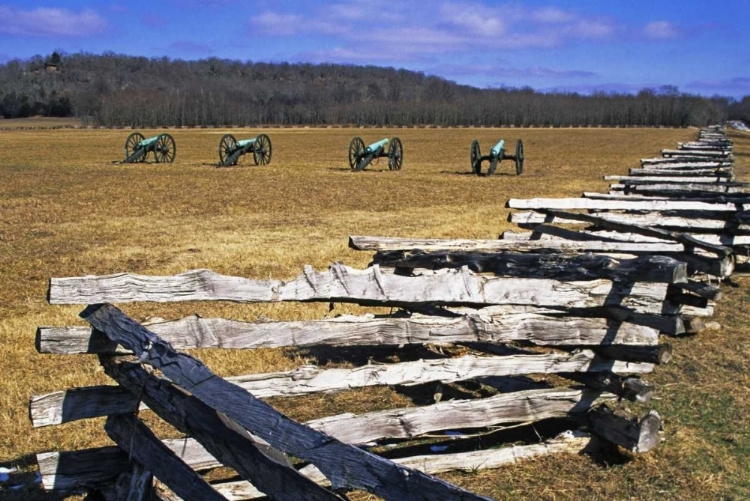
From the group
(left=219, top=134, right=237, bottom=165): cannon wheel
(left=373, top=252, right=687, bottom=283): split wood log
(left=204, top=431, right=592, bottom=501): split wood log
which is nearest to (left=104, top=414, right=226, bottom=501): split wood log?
(left=204, top=431, right=592, bottom=501): split wood log

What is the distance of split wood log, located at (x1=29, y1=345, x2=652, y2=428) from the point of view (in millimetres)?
3650

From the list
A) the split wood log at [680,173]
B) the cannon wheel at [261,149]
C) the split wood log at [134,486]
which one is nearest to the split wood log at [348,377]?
the split wood log at [134,486]

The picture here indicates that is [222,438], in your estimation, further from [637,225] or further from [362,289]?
[637,225]

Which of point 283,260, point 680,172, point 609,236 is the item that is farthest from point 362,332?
point 680,172

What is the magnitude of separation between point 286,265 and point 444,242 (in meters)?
4.67

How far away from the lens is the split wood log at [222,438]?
8.89ft

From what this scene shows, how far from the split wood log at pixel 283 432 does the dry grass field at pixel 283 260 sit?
134 centimetres

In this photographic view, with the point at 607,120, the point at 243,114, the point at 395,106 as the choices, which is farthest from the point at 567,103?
the point at 243,114

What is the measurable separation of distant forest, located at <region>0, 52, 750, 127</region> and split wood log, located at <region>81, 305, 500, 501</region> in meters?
119

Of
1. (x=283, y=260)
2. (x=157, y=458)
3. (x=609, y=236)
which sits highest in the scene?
(x=609, y=236)

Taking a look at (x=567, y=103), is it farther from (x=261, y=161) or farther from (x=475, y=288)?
(x=475, y=288)

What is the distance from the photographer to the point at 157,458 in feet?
11.0

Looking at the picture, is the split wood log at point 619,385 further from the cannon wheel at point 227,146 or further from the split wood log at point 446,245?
the cannon wheel at point 227,146

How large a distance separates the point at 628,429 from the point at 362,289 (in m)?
1.65
